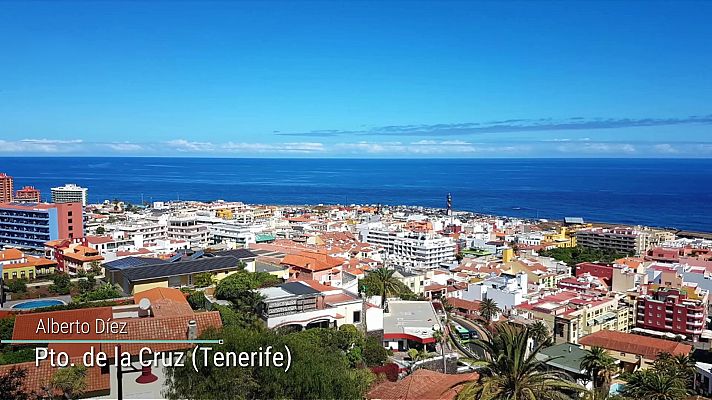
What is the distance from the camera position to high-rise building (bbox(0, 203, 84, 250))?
131 ft

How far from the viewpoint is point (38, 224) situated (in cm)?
4016

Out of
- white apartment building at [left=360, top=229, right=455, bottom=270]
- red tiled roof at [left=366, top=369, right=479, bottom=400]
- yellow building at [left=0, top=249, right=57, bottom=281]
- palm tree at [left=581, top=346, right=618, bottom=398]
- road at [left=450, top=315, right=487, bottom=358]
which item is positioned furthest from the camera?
white apartment building at [left=360, top=229, right=455, bottom=270]

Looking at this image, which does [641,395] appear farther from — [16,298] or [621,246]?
[621,246]

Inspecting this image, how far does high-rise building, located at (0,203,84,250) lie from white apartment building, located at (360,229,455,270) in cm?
2267

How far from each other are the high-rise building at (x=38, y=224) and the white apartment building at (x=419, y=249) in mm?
22666

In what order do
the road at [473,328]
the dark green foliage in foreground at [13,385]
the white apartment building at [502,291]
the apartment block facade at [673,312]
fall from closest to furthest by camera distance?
the dark green foliage in foreground at [13,385]
the road at [473,328]
the apartment block facade at [673,312]
the white apartment building at [502,291]

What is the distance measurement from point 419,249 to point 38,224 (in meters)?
27.0

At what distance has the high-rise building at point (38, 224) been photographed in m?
40.0

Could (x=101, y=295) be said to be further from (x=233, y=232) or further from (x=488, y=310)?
(x=233, y=232)

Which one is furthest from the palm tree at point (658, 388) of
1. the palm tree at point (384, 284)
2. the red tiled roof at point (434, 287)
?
the red tiled roof at point (434, 287)

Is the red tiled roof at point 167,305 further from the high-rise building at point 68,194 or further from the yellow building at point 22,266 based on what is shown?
the high-rise building at point 68,194

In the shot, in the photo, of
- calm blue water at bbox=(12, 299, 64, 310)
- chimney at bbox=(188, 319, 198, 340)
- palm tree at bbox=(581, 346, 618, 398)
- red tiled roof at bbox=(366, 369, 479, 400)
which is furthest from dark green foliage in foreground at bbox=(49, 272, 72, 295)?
palm tree at bbox=(581, 346, 618, 398)

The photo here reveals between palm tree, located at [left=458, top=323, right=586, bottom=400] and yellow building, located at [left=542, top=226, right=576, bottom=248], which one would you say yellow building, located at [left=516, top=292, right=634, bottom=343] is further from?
yellow building, located at [left=542, top=226, right=576, bottom=248]

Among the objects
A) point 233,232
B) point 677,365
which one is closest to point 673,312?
point 677,365
